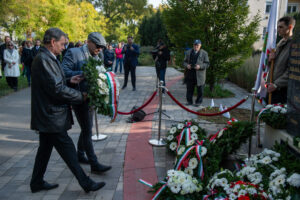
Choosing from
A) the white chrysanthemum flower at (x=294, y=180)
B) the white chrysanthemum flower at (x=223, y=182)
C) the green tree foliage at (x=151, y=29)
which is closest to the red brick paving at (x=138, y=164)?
the white chrysanthemum flower at (x=223, y=182)

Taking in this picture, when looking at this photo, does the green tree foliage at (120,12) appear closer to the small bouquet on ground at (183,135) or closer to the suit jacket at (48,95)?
the small bouquet on ground at (183,135)

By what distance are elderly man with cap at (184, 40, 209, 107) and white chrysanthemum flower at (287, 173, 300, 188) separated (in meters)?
5.35

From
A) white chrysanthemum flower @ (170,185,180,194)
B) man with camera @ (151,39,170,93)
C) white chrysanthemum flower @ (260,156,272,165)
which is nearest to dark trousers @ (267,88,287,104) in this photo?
white chrysanthemum flower @ (260,156,272,165)

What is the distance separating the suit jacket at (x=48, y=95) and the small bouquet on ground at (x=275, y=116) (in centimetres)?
309

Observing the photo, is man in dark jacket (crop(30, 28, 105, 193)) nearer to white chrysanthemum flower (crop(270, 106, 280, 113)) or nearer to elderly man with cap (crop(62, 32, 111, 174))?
elderly man with cap (crop(62, 32, 111, 174))

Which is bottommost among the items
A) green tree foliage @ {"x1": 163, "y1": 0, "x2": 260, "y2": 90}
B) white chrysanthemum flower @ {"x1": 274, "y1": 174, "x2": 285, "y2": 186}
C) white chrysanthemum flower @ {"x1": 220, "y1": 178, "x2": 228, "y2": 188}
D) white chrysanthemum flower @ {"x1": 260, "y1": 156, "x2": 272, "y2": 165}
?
white chrysanthemum flower @ {"x1": 220, "y1": 178, "x2": 228, "y2": 188}

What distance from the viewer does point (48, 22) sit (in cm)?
1408

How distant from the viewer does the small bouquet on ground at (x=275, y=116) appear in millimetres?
4035

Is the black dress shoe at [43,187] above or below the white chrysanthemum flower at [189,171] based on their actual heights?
below

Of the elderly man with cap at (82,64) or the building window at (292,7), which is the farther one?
the building window at (292,7)

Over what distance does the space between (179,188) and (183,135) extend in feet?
4.99

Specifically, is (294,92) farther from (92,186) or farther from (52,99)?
(52,99)

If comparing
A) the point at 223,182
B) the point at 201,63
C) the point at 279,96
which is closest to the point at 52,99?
the point at 223,182

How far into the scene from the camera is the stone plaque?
3.44 metres
